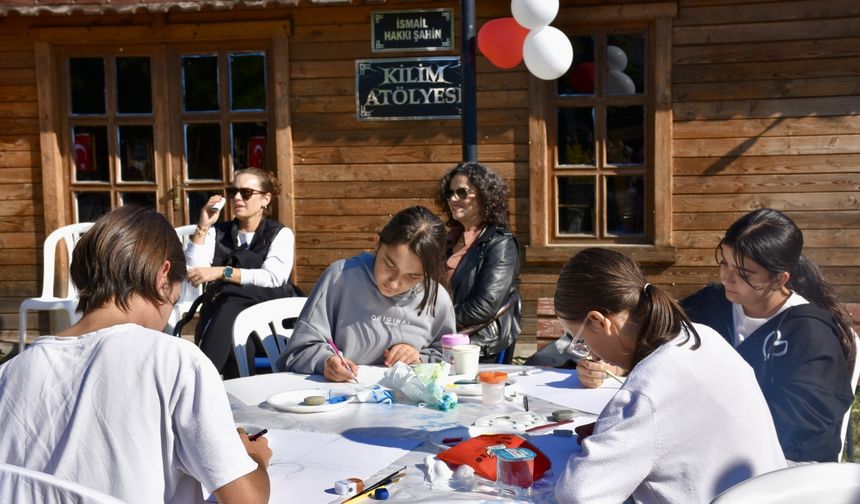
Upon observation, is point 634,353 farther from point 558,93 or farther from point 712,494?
point 558,93

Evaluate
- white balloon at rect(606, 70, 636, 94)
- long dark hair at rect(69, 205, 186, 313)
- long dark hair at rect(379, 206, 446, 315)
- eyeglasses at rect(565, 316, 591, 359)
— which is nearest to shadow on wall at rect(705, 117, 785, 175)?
white balloon at rect(606, 70, 636, 94)

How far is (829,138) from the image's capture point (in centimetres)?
655

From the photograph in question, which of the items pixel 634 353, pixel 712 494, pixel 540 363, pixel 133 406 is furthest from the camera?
pixel 540 363

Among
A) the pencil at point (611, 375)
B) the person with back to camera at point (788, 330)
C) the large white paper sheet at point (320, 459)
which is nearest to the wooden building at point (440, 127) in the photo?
the person with back to camera at point (788, 330)

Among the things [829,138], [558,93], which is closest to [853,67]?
[829,138]

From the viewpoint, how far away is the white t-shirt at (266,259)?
16.9 ft

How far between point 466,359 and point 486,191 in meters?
1.66

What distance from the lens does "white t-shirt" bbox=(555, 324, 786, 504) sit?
1.88 meters

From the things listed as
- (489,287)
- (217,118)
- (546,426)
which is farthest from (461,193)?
(217,118)

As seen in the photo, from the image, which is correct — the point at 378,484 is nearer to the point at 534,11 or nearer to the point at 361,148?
the point at 534,11

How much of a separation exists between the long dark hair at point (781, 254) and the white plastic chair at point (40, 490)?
2.13m

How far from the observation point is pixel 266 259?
5.28 metres

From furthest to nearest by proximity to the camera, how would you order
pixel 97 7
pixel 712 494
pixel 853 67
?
pixel 97 7, pixel 853 67, pixel 712 494

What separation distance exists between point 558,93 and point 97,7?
336 cm
